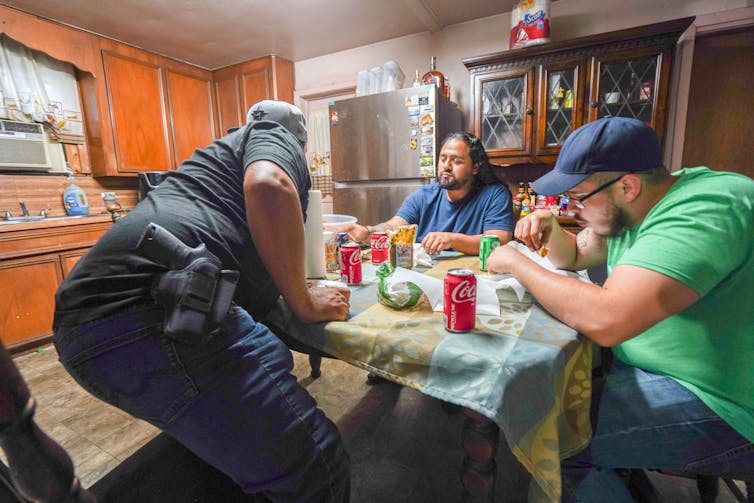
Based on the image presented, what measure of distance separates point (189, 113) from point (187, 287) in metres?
3.96

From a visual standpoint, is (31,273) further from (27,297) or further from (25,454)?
(25,454)

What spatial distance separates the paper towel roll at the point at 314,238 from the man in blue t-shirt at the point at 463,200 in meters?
0.70

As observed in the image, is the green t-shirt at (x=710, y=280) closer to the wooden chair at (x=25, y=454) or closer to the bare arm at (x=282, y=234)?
the bare arm at (x=282, y=234)

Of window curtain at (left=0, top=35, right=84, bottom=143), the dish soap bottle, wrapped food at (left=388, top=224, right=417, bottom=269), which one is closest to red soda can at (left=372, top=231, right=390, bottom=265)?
wrapped food at (left=388, top=224, right=417, bottom=269)

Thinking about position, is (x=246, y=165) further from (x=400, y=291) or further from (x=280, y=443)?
(x=280, y=443)

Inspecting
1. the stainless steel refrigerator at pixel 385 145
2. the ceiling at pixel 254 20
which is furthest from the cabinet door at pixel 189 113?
the stainless steel refrigerator at pixel 385 145

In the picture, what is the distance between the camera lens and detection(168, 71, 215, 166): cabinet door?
374 centimetres

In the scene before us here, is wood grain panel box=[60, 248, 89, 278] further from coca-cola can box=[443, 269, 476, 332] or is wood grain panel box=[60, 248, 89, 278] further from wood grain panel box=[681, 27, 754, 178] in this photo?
wood grain panel box=[681, 27, 754, 178]

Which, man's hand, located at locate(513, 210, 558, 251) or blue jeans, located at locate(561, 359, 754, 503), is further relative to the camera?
man's hand, located at locate(513, 210, 558, 251)

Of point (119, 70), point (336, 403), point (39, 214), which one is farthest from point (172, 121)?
point (336, 403)

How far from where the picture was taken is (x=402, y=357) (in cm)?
69

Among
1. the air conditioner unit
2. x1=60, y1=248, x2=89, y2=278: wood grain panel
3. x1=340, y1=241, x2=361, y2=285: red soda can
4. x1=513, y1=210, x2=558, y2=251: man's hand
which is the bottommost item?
x1=60, y1=248, x2=89, y2=278: wood grain panel

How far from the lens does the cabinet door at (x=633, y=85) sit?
2.38m

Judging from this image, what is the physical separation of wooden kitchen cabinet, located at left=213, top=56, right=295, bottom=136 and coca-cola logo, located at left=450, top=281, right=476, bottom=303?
12.0 ft
